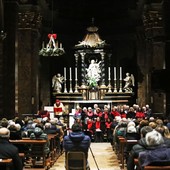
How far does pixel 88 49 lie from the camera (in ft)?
91.5

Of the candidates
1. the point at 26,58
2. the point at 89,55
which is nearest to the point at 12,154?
the point at 26,58

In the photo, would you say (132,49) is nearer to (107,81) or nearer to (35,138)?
(107,81)

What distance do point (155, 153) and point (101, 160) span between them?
7.02 metres

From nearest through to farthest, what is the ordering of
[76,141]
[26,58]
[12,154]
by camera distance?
1. [12,154]
2. [76,141]
3. [26,58]

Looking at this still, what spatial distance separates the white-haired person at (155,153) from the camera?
787 centimetres

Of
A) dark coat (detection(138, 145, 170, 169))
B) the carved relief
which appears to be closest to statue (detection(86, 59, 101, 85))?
the carved relief

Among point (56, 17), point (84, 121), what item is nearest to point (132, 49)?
point (56, 17)

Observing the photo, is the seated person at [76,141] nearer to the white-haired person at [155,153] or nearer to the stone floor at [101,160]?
the stone floor at [101,160]

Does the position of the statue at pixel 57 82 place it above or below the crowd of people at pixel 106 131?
above

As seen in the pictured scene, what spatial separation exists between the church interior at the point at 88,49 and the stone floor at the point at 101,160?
14.5ft

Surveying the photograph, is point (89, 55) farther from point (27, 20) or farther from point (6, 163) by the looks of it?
point (6, 163)

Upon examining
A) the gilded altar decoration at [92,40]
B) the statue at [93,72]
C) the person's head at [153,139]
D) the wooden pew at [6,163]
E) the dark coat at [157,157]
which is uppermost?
the gilded altar decoration at [92,40]

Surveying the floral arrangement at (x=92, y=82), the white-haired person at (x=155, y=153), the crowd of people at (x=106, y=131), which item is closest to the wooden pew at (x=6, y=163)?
the crowd of people at (x=106, y=131)

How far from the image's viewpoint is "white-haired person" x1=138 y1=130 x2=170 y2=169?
7871 millimetres
